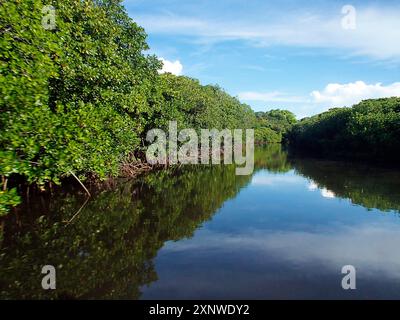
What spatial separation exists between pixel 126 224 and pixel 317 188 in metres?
15.4

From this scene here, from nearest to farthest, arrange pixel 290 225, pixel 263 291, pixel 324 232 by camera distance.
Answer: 1. pixel 263 291
2. pixel 324 232
3. pixel 290 225

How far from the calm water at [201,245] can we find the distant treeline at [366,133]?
21.1 m

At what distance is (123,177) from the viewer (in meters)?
24.9

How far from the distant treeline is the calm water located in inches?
832

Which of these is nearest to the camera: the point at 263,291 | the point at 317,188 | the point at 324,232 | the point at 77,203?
the point at 263,291

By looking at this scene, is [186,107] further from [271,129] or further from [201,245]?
[271,129]

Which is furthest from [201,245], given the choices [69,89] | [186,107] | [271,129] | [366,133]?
[271,129]

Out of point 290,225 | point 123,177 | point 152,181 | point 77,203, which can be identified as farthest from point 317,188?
point 77,203

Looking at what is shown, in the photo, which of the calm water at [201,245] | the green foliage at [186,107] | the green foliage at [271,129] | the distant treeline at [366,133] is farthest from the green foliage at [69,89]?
the green foliage at [271,129]

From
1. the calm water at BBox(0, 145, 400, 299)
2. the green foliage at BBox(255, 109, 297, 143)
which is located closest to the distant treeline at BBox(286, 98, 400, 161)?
the calm water at BBox(0, 145, 400, 299)

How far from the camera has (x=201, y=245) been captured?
11.6 metres

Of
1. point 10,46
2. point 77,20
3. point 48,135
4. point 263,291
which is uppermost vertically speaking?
point 77,20

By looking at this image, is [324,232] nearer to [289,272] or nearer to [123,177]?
[289,272]

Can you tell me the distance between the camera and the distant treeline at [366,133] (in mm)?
38338
